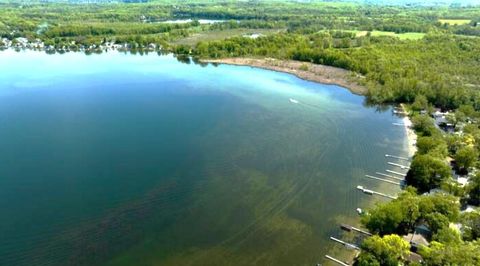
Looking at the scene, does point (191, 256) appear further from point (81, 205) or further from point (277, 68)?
point (277, 68)

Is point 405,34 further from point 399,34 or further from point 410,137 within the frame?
point 410,137

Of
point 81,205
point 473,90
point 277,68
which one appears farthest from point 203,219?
point 277,68

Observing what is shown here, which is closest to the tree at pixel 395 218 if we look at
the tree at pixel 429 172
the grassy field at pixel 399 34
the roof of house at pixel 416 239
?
the roof of house at pixel 416 239

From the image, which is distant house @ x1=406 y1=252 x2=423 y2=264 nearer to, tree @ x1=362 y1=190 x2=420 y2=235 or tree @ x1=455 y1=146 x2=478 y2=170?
tree @ x1=362 y1=190 x2=420 y2=235

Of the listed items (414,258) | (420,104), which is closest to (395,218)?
(414,258)

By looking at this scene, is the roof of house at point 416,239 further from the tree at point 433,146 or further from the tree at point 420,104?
the tree at point 420,104

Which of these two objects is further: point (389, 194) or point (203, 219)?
point (389, 194)

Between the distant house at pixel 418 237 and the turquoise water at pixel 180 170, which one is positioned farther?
the turquoise water at pixel 180 170

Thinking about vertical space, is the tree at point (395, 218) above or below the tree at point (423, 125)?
below
